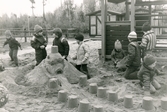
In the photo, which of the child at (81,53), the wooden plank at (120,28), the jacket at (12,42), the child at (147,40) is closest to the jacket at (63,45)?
the child at (81,53)

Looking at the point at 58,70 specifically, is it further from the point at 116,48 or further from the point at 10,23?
the point at 10,23

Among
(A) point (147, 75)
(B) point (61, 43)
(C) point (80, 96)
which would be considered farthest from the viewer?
(B) point (61, 43)

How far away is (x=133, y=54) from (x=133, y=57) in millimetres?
95

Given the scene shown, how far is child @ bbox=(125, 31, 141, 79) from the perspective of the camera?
603 cm

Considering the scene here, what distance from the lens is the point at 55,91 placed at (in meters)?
4.99

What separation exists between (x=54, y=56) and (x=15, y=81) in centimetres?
123

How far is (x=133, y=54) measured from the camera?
6043 millimetres

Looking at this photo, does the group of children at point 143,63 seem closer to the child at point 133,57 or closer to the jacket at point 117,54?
the child at point 133,57

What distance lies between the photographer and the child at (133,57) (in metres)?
6.03

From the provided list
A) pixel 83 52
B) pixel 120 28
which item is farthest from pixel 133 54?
pixel 120 28

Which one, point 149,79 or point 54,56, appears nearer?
point 149,79

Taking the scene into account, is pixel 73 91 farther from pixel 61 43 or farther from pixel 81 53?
pixel 61 43

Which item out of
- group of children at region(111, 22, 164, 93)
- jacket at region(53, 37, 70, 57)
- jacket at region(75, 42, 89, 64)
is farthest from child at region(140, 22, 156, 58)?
jacket at region(53, 37, 70, 57)

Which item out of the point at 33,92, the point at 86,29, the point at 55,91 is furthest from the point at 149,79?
the point at 86,29
